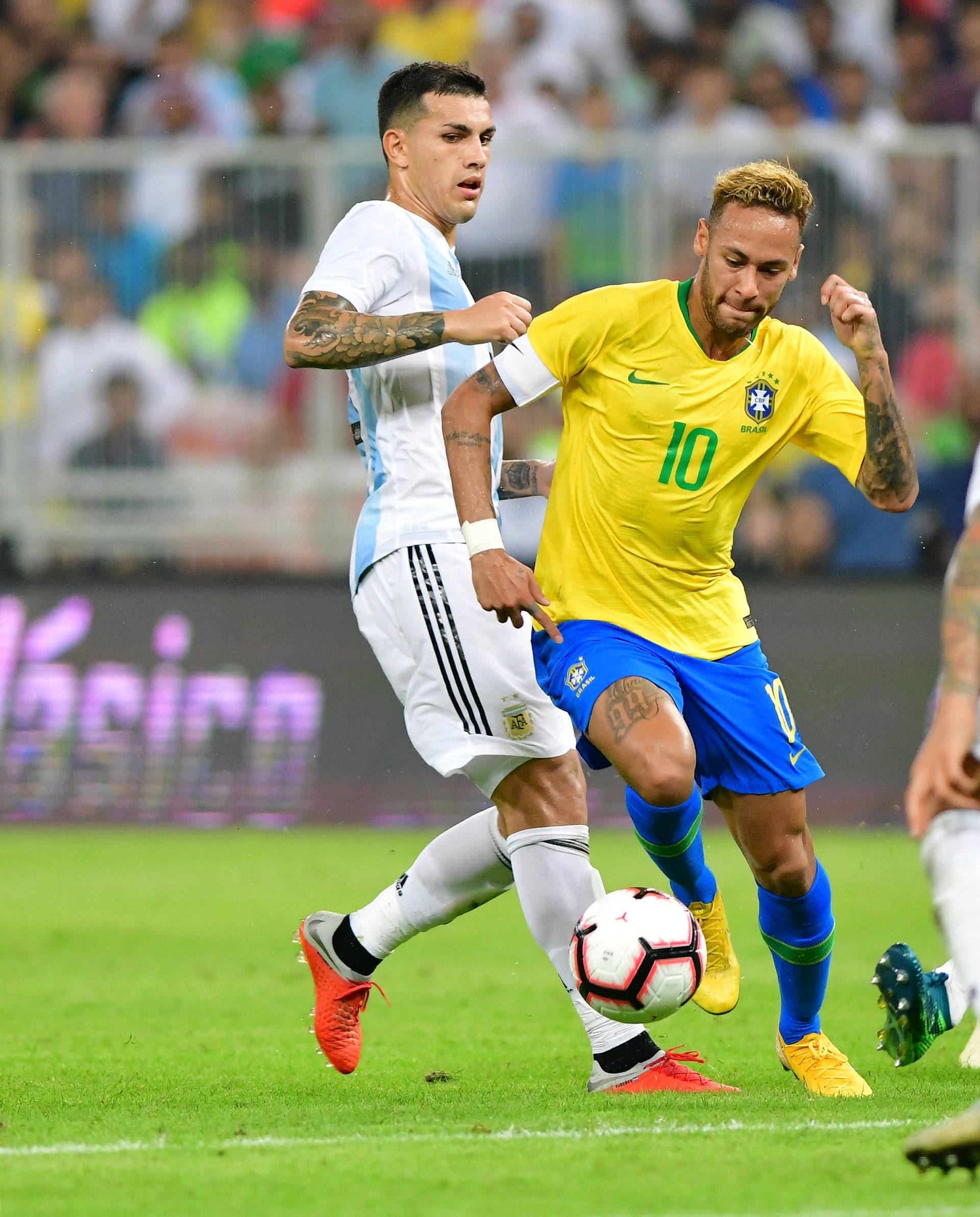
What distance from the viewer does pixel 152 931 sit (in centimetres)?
845

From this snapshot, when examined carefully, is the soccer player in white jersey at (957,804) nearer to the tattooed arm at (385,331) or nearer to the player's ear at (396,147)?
the tattooed arm at (385,331)

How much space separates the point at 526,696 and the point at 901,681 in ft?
20.6

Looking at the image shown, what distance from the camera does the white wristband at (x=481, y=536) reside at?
520 centimetres

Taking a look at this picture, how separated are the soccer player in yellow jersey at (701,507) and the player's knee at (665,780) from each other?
0.02 metres

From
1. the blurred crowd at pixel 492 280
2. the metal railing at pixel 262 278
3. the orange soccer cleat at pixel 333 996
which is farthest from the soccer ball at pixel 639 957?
the metal railing at pixel 262 278

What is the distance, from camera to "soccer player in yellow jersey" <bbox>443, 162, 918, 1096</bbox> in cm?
527

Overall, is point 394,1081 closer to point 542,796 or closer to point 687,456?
point 542,796

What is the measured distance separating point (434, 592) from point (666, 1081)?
4.74ft

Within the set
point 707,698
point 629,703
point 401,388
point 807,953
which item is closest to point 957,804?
point 629,703

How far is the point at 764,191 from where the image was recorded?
523 cm

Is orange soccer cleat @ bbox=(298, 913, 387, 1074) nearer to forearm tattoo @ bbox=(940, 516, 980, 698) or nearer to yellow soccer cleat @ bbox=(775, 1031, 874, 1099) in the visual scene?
yellow soccer cleat @ bbox=(775, 1031, 874, 1099)

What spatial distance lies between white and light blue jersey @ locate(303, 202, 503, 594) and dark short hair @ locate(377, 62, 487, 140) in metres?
0.31

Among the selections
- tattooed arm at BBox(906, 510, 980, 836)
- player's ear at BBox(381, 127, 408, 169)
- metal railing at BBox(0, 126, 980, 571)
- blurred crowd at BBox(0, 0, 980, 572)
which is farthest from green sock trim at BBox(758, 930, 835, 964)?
metal railing at BBox(0, 126, 980, 571)

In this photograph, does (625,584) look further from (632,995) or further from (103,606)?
(103,606)
